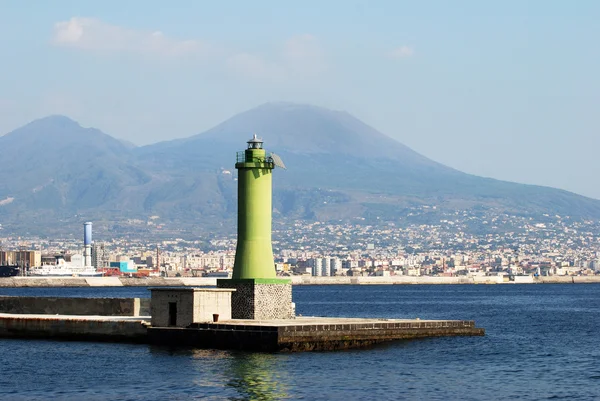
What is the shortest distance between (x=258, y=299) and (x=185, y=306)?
335 cm

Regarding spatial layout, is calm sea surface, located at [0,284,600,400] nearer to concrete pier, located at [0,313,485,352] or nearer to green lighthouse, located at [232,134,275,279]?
concrete pier, located at [0,313,485,352]

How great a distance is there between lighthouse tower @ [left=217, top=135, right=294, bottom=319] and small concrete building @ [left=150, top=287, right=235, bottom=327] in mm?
1545

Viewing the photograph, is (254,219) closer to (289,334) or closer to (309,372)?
(289,334)

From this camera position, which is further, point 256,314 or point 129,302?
point 129,302

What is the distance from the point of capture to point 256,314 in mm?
45281

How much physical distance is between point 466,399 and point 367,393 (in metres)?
2.57

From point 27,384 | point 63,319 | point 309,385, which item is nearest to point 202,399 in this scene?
point 309,385

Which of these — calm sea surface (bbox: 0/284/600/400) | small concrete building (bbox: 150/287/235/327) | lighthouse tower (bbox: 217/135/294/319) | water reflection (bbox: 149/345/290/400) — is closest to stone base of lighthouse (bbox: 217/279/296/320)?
lighthouse tower (bbox: 217/135/294/319)

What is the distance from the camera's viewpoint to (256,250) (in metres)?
46.1

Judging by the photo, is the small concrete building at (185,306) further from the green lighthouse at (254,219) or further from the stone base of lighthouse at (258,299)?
the green lighthouse at (254,219)

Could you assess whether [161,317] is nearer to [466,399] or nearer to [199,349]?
[199,349]

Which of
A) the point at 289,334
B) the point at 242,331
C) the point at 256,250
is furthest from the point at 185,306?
the point at 289,334

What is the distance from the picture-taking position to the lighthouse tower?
45594mm

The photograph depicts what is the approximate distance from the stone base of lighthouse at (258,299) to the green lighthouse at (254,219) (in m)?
0.35
